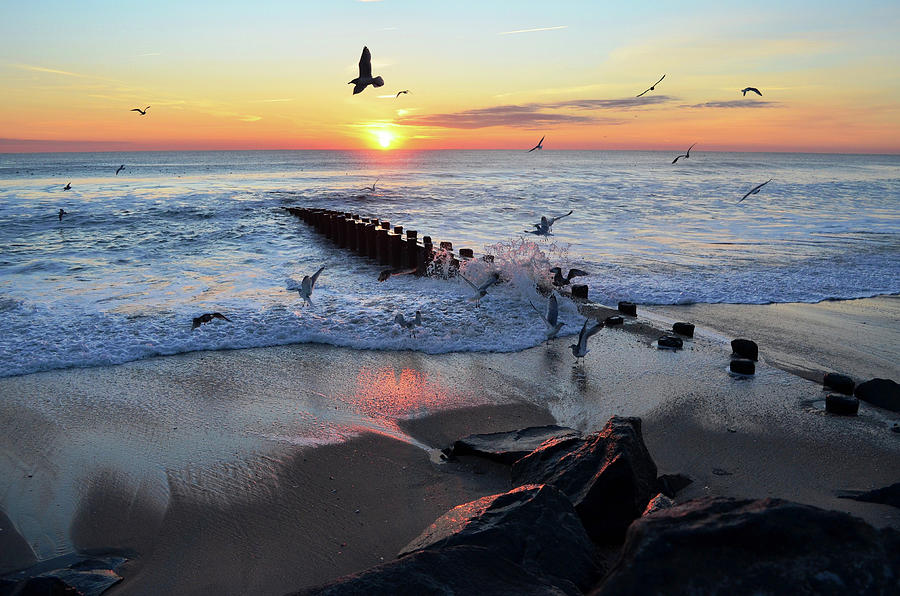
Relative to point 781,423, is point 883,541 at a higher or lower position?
higher

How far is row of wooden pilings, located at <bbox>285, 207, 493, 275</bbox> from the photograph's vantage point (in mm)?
11578

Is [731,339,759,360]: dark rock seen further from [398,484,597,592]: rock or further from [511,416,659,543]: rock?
[398,484,597,592]: rock

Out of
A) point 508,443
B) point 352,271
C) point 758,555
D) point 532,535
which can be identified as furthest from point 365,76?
point 352,271

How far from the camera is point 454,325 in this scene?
8.03m

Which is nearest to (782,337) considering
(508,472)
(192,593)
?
(508,472)

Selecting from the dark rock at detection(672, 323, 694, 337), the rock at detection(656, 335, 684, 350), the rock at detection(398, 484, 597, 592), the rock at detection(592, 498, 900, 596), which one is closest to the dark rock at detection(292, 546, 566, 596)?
the rock at detection(398, 484, 597, 592)

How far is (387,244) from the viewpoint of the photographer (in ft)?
44.0

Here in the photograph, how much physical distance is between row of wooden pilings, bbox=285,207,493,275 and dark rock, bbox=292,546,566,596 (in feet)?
26.3

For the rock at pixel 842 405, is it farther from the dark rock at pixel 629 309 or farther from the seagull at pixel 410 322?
the seagull at pixel 410 322

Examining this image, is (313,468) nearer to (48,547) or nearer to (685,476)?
(48,547)

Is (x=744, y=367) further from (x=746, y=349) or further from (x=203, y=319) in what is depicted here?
(x=203, y=319)

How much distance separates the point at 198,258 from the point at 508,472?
11687 mm

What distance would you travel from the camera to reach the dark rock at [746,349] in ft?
21.0

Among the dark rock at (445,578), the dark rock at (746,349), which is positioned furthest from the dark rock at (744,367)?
the dark rock at (445,578)
